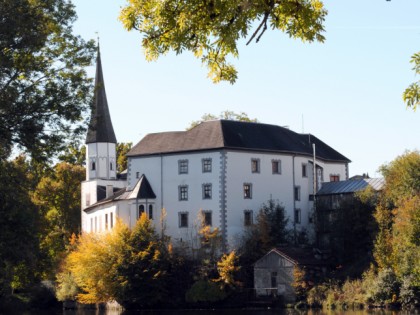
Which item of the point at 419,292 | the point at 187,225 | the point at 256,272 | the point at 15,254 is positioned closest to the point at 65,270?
the point at 187,225

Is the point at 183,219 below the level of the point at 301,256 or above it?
above

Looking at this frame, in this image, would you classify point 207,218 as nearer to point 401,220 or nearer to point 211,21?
point 401,220

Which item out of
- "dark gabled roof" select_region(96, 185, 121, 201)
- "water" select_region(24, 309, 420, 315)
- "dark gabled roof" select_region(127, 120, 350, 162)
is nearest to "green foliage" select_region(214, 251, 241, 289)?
"water" select_region(24, 309, 420, 315)

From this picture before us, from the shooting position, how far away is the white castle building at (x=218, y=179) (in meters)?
69.6

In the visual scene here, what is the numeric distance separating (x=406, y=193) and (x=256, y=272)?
12.5m

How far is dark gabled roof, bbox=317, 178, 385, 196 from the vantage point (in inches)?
2724

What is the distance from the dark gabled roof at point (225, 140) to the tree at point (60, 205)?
16242mm

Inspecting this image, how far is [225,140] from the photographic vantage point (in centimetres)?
7094

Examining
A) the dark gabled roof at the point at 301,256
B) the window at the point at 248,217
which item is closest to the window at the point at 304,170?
the window at the point at 248,217

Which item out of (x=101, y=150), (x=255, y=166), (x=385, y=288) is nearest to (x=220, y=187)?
(x=255, y=166)

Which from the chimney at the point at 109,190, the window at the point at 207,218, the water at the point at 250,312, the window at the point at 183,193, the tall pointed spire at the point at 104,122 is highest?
the tall pointed spire at the point at 104,122

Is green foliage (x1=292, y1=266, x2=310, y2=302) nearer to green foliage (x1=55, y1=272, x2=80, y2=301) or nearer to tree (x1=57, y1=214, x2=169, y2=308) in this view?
tree (x1=57, y1=214, x2=169, y2=308)

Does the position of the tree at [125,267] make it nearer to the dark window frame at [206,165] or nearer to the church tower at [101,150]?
the dark window frame at [206,165]

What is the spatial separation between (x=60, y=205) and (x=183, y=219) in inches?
1006
